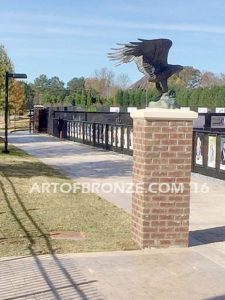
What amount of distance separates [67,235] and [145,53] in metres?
2.84

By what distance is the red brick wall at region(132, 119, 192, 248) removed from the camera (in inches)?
287

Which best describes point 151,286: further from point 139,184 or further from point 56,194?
point 56,194

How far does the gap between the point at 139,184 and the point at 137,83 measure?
4.84 ft

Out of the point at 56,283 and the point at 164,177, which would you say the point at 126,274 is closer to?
the point at 56,283

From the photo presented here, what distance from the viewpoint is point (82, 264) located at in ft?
21.4

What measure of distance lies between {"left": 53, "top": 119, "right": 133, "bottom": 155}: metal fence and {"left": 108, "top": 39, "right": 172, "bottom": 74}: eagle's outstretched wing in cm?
1445

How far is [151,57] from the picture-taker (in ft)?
24.3

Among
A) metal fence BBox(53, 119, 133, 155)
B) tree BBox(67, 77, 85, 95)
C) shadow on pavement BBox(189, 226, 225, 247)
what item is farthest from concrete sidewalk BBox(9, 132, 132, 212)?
tree BBox(67, 77, 85, 95)

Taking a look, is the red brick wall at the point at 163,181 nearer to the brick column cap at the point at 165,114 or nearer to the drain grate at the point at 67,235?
the brick column cap at the point at 165,114

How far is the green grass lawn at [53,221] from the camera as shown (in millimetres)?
7352

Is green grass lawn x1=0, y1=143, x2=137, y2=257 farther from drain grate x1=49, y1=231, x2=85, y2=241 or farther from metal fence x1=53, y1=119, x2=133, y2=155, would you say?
metal fence x1=53, y1=119, x2=133, y2=155

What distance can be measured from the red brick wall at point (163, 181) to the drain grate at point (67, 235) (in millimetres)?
950

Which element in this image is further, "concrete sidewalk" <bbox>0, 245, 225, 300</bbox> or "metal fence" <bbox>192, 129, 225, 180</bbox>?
"metal fence" <bbox>192, 129, 225, 180</bbox>

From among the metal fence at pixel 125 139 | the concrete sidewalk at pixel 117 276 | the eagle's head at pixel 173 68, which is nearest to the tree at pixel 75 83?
the metal fence at pixel 125 139
